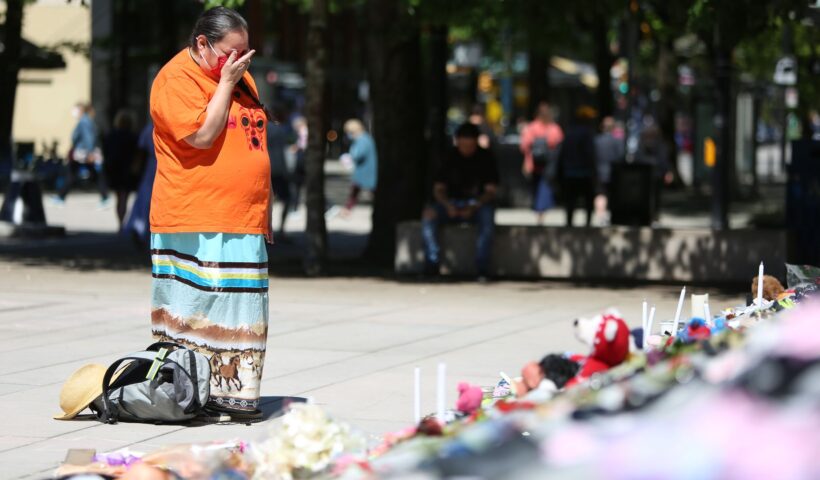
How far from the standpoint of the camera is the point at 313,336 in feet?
34.8

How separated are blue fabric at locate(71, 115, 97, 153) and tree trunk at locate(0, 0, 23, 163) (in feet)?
24.7

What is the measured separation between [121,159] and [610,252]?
7444 mm

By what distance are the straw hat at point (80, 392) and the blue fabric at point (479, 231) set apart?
297 inches

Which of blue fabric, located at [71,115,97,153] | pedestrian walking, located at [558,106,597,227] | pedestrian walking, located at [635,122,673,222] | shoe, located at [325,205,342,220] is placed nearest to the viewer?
pedestrian walking, located at [558,106,597,227]

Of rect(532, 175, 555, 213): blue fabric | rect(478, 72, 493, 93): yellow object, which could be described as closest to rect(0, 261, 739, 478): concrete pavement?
rect(532, 175, 555, 213): blue fabric

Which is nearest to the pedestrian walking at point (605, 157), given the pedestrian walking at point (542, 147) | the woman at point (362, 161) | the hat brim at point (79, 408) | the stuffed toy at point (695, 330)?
the pedestrian walking at point (542, 147)

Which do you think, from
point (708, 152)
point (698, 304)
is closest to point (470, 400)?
point (698, 304)

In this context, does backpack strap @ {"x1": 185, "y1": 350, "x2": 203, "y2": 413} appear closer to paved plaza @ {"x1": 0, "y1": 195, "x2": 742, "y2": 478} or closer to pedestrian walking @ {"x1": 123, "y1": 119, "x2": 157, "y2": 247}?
paved plaza @ {"x1": 0, "y1": 195, "x2": 742, "y2": 478}

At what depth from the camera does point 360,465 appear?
12.8 ft

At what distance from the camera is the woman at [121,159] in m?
19.6

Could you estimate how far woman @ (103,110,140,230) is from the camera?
1962cm

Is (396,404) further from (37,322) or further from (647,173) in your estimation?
(647,173)

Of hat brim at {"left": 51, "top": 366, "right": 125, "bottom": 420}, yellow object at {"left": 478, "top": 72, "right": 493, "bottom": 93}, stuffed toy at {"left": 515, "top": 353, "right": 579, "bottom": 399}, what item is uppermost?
yellow object at {"left": 478, "top": 72, "right": 493, "bottom": 93}

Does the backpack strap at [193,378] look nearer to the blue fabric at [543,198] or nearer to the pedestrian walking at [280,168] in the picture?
the pedestrian walking at [280,168]
